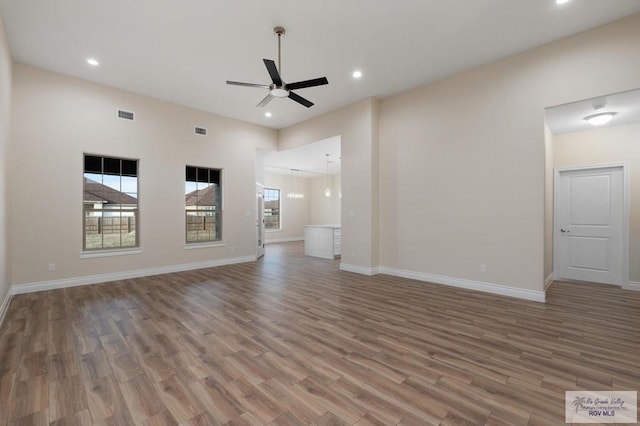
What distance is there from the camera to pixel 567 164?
16.8 feet

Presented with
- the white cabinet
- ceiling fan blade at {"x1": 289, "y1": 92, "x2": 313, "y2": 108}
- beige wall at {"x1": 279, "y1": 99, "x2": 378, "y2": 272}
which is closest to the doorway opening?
beige wall at {"x1": 279, "y1": 99, "x2": 378, "y2": 272}

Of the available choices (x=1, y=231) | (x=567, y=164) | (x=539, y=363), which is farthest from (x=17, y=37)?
(x=567, y=164)

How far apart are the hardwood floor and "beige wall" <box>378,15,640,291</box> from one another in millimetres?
882

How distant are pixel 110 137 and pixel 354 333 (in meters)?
5.69

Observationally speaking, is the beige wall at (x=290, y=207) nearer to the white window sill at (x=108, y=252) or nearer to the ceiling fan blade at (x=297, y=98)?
the white window sill at (x=108, y=252)

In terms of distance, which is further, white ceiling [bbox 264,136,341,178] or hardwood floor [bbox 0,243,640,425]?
white ceiling [bbox 264,136,341,178]

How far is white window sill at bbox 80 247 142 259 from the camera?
504cm

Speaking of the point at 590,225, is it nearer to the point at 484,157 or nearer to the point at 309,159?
the point at 484,157

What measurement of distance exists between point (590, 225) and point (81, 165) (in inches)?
364

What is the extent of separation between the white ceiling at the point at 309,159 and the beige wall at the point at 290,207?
1.48ft

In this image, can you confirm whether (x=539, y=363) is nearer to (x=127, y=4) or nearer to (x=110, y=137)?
(x=127, y=4)

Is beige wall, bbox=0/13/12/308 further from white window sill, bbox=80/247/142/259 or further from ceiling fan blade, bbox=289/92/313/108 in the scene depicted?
ceiling fan blade, bbox=289/92/313/108

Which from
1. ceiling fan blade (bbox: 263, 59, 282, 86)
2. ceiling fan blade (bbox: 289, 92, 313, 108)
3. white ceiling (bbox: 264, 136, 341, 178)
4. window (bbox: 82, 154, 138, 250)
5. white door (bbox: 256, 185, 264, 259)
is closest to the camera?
ceiling fan blade (bbox: 263, 59, 282, 86)

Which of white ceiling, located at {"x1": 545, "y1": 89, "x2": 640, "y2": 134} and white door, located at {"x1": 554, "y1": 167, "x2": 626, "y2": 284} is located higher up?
white ceiling, located at {"x1": 545, "y1": 89, "x2": 640, "y2": 134}
